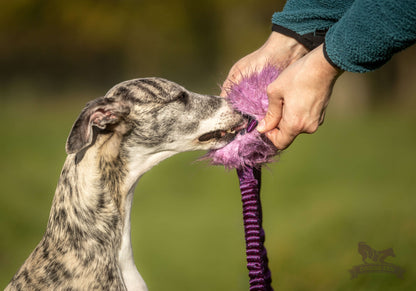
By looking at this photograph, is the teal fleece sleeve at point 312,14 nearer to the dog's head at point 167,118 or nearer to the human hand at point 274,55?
the human hand at point 274,55

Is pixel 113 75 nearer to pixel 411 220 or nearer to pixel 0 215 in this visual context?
pixel 0 215

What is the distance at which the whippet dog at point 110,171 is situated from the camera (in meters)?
3.44

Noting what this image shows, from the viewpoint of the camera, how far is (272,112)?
3535 millimetres

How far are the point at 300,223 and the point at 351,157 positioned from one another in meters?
4.49

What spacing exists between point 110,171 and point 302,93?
1337mm

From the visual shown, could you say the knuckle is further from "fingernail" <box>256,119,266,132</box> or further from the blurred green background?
the blurred green background

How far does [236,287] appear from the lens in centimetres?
607

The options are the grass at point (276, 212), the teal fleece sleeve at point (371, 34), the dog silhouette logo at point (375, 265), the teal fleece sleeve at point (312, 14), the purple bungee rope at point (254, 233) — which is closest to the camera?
the teal fleece sleeve at point (371, 34)

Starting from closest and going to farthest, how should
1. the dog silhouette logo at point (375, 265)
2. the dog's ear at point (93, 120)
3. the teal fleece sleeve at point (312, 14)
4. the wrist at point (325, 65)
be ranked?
the wrist at point (325, 65)
the dog's ear at point (93, 120)
the teal fleece sleeve at point (312, 14)
the dog silhouette logo at point (375, 265)

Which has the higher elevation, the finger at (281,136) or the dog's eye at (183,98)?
the dog's eye at (183,98)

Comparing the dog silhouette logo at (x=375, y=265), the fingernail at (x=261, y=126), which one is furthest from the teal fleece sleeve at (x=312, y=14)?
the dog silhouette logo at (x=375, y=265)

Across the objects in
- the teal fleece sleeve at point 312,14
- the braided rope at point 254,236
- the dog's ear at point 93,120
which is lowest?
the braided rope at point 254,236

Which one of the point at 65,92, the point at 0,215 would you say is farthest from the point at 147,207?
the point at 65,92

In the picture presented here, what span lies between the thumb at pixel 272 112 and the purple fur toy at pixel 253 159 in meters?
0.10
